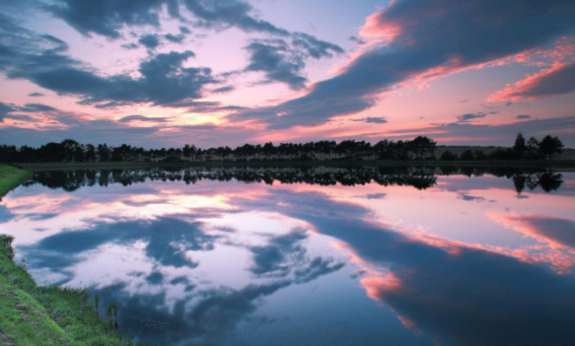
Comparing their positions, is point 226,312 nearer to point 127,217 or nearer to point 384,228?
point 384,228

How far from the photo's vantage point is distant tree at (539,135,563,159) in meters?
163

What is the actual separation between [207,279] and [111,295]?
449 centimetres

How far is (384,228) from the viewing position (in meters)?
30.2

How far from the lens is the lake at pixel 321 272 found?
12.6 m

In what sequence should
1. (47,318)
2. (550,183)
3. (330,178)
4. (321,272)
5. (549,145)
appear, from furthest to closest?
(549,145) → (330,178) → (550,183) → (321,272) → (47,318)

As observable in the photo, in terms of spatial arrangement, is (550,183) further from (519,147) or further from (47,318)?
(519,147)

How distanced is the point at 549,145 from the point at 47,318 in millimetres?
203323

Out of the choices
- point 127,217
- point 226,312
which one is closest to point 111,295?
point 226,312

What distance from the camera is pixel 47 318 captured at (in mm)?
10867

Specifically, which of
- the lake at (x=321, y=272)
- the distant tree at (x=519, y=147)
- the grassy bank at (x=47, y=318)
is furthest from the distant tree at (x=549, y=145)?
the grassy bank at (x=47, y=318)

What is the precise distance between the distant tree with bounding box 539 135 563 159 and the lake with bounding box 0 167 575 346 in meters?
156

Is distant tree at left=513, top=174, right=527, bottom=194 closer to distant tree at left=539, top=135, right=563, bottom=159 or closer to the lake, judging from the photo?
the lake

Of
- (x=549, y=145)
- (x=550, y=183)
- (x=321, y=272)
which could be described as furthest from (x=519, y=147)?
(x=321, y=272)

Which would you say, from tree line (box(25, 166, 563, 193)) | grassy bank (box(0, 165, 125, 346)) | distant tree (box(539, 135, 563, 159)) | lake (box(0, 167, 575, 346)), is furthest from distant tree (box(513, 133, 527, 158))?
grassy bank (box(0, 165, 125, 346))
